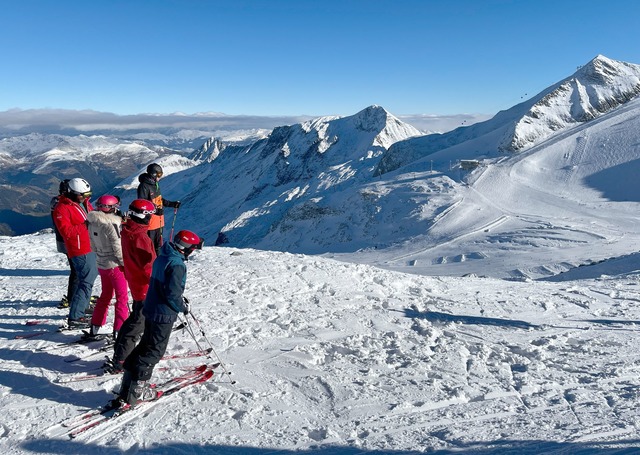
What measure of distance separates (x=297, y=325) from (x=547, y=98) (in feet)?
248

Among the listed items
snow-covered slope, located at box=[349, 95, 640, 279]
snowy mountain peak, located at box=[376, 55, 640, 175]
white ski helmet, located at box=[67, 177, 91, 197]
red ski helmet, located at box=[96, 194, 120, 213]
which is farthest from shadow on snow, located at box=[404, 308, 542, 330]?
snowy mountain peak, located at box=[376, 55, 640, 175]

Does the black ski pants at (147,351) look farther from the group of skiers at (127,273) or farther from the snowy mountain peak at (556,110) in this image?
the snowy mountain peak at (556,110)

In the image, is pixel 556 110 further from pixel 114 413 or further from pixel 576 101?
pixel 114 413

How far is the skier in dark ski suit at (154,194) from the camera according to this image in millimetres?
9922

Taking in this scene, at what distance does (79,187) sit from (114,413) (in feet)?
13.3

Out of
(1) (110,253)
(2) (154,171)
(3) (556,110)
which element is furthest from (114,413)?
(3) (556,110)

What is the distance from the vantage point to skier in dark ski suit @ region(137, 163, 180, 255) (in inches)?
A: 391

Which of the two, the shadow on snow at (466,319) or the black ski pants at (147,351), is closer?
the black ski pants at (147,351)

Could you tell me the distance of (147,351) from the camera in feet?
19.4

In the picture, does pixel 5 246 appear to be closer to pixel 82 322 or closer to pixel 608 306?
pixel 82 322

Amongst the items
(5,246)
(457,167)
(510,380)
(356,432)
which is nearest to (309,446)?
(356,432)

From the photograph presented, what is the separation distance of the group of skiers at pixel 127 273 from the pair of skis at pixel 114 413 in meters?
0.12

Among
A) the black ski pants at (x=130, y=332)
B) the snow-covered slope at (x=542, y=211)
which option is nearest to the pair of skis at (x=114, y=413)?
the black ski pants at (x=130, y=332)

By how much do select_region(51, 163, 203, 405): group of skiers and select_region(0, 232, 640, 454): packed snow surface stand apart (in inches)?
22.1
